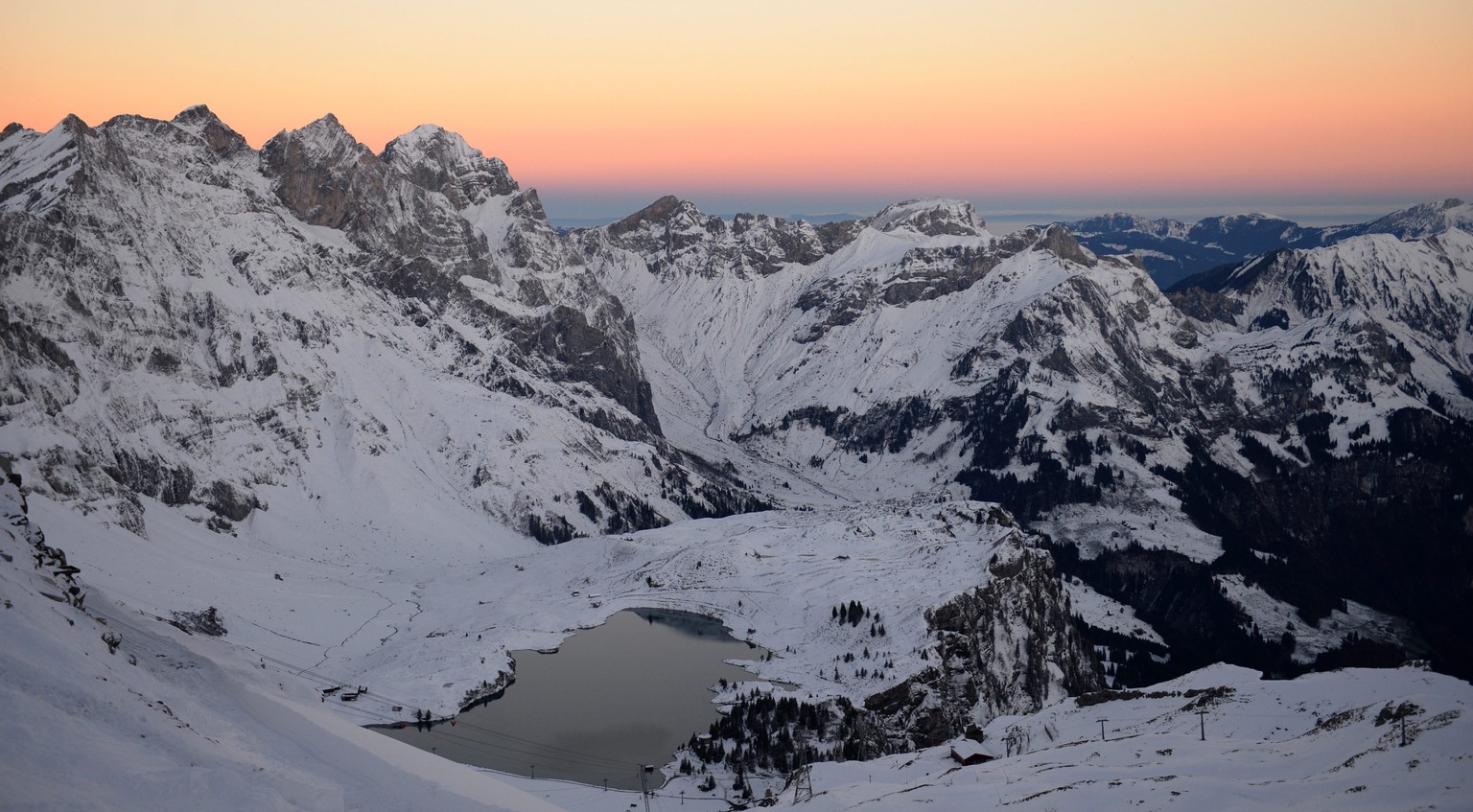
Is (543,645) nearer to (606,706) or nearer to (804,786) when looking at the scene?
(606,706)

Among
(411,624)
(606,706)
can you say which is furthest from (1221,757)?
(411,624)

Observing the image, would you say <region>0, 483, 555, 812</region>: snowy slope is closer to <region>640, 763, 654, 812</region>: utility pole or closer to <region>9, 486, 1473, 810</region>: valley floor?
<region>9, 486, 1473, 810</region>: valley floor

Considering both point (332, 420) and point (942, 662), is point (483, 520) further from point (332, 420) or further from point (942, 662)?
point (942, 662)

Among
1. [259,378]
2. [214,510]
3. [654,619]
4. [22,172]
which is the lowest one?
[654,619]

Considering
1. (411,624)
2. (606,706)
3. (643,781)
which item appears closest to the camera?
(643,781)

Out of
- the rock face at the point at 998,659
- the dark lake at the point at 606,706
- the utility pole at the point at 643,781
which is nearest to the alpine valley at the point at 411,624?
the rock face at the point at 998,659

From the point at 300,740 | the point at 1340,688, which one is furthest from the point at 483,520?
the point at 300,740

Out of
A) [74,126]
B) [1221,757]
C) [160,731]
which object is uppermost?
[74,126]

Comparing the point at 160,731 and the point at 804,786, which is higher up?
the point at 160,731
